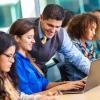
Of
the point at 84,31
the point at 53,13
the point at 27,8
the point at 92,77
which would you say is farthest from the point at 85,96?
the point at 27,8

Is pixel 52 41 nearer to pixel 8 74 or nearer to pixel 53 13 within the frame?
pixel 53 13

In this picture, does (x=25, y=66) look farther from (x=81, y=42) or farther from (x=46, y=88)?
(x=81, y=42)

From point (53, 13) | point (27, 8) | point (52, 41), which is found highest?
point (53, 13)

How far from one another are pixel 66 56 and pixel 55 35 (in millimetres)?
230

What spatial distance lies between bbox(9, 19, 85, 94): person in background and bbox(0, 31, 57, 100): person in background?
10cm

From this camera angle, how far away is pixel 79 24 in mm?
2748

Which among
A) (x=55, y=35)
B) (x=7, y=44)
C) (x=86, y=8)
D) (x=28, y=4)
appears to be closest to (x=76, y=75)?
(x=55, y=35)

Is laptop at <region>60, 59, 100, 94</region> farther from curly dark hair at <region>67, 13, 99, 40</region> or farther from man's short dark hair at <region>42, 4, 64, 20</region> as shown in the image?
curly dark hair at <region>67, 13, 99, 40</region>

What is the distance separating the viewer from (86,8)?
4.43m

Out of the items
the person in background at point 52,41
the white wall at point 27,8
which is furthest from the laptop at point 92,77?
Result: the white wall at point 27,8

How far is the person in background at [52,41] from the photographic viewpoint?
89.9 inches

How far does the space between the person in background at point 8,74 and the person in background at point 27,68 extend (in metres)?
→ 0.10

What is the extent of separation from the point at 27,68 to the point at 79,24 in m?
0.88

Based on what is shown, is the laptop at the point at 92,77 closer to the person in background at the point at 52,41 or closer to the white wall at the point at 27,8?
the person in background at the point at 52,41
